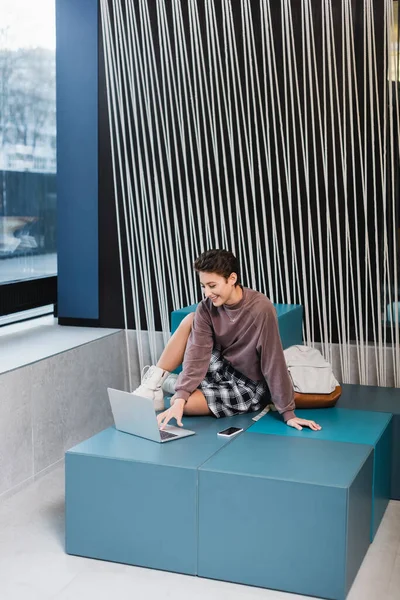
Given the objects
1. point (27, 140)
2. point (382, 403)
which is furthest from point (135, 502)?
point (27, 140)

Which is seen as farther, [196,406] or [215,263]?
[196,406]

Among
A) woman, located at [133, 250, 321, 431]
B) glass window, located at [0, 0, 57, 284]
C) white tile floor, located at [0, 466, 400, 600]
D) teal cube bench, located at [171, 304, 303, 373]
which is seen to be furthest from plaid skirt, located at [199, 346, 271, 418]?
glass window, located at [0, 0, 57, 284]

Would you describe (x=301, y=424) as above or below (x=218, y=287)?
below

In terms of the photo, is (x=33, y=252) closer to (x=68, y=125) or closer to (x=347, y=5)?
(x=68, y=125)

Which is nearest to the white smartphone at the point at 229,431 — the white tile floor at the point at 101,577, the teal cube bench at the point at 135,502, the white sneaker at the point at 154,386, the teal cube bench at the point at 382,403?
the teal cube bench at the point at 135,502

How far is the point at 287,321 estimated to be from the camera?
14.1 ft

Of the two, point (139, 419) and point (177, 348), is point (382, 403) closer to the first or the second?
point (177, 348)

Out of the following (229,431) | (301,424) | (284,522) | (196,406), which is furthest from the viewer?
(196,406)

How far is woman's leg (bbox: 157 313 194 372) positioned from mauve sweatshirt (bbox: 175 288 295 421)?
10cm

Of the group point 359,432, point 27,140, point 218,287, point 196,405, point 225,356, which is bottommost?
point 359,432

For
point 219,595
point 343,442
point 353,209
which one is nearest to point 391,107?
point 353,209

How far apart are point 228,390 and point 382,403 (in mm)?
831

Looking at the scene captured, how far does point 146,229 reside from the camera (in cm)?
507

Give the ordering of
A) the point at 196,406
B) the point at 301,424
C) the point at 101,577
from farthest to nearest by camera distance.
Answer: the point at 196,406
the point at 301,424
the point at 101,577
